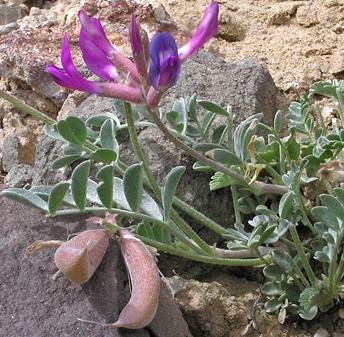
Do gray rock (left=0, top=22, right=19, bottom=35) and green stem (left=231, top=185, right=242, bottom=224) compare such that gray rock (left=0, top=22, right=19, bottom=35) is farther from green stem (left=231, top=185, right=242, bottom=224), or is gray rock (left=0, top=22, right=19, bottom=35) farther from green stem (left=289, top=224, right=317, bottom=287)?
green stem (left=289, top=224, right=317, bottom=287)

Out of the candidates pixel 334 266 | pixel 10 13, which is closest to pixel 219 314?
pixel 334 266

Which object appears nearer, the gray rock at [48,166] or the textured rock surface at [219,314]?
the textured rock surface at [219,314]

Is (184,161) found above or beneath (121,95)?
beneath

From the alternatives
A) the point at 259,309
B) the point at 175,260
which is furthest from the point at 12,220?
the point at 259,309

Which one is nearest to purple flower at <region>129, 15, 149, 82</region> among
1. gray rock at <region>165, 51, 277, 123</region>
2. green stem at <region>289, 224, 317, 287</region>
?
green stem at <region>289, 224, 317, 287</region>

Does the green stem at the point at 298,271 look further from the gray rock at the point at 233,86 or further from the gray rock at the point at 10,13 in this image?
the gray rock at the point at 10,13

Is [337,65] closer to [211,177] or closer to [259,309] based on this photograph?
[211,177]

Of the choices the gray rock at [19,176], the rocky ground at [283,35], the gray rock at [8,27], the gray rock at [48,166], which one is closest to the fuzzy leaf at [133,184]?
the gray rock at [48,166]
